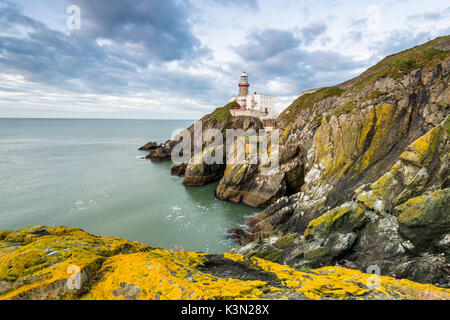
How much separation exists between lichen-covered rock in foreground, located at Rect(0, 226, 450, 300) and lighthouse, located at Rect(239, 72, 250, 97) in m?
Result: 99.8

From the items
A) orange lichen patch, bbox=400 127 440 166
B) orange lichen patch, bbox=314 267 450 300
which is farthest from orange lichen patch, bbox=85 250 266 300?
orange lichen patch, bbox=400 127 440 166

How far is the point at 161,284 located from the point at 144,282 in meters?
0.46

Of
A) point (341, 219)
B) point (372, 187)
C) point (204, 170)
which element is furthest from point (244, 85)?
point (341, 219)

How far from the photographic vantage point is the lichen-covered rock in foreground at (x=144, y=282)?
4.64 m

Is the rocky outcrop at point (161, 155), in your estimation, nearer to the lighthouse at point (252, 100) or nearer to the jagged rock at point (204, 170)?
the jagged rock at point (204, 170)

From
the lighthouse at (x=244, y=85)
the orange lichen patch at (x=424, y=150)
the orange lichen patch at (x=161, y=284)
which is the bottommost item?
the orange lichen patch at (x=161, y=284)

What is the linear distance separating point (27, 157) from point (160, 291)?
95.4 metres

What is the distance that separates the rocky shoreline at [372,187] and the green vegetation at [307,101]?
425 inches

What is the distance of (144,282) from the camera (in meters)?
4.89

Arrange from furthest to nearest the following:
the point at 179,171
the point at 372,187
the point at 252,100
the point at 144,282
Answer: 1. the point at 252,100
2. the point at 179,171
3. the point at 372,187
4. the point at 144,282

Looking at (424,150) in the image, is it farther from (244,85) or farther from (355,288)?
(244,85)

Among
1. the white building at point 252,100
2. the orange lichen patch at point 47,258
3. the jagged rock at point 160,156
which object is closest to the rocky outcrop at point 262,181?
the orange lichen patch at point 47,258
